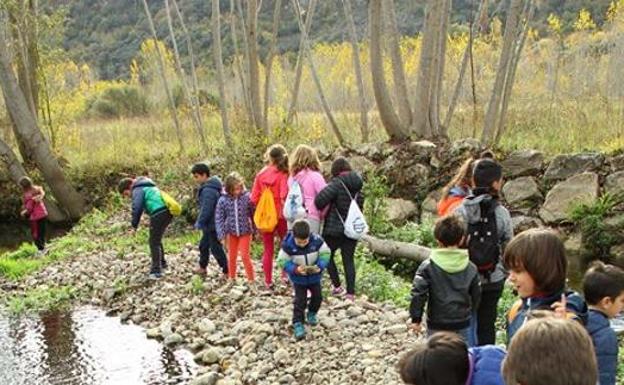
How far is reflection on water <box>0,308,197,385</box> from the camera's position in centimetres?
688

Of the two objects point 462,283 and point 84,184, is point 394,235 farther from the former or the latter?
point 84,184

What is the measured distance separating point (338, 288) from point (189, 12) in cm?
4962

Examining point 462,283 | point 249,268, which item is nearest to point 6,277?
point 249,268

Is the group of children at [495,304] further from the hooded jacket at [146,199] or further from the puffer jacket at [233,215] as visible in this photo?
the hooded jacket at [146,199]

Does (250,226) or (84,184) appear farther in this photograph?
(84,184)

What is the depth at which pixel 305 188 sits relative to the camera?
7988mm

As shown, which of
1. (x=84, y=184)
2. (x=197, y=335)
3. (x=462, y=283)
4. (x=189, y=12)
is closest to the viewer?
(x=462, y=283)

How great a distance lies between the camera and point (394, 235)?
1132cm

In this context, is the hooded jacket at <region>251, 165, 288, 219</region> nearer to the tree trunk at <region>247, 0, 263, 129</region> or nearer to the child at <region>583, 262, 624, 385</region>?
the child at <region>583, 262, 624, 385</region>

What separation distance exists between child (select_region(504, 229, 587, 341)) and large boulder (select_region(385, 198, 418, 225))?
9.92 metres

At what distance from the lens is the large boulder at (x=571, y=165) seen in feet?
42.1

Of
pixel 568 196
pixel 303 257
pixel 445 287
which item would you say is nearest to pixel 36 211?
pixel 303 257

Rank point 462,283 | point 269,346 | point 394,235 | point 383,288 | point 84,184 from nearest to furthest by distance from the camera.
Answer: point 462,283 < point 269,346 < point 383,288 < point 394,235 < point 84,184

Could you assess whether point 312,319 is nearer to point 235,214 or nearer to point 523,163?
point 235,214
